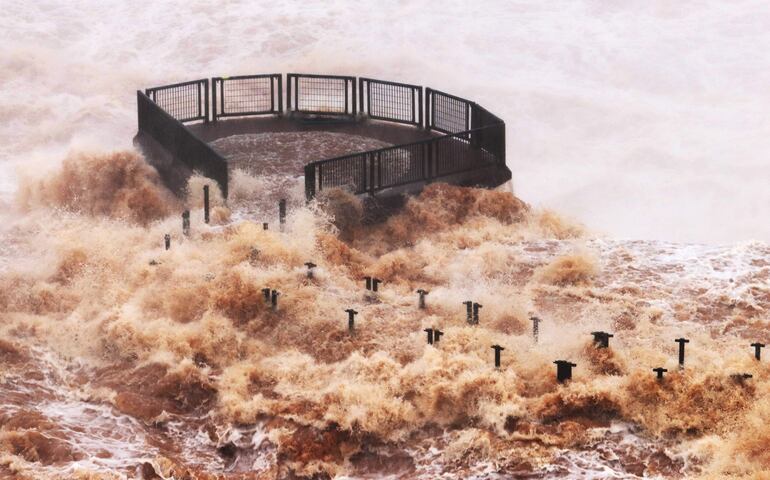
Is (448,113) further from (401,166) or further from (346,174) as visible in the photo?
(346,174)

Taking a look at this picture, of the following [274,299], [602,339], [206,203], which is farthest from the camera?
[206,203]

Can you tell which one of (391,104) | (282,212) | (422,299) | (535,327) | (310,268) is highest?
(391,104)

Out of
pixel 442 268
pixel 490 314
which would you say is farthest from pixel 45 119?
pixel 490 314

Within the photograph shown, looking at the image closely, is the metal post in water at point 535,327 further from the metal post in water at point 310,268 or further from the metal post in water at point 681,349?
the metal post in water at point 310,268

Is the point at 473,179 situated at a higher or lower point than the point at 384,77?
lower

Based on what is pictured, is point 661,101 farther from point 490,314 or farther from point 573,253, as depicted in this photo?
point 490,314

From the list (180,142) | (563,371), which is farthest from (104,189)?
(563,371)

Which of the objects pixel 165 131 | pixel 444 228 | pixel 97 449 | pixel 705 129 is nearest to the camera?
pixel 97 449
